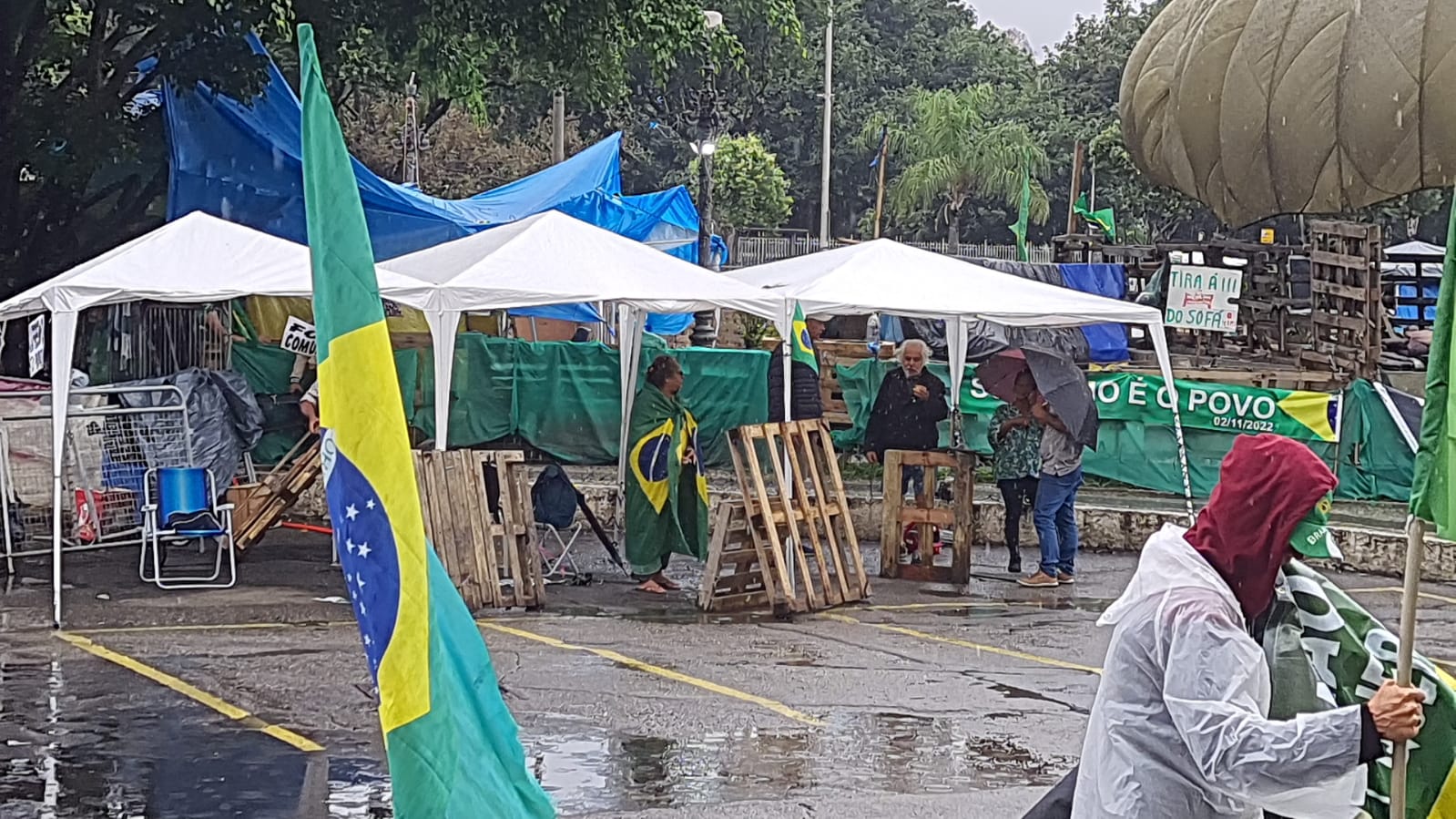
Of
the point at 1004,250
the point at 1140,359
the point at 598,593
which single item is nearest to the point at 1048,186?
the point at 1004,250

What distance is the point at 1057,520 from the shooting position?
14.6 metres

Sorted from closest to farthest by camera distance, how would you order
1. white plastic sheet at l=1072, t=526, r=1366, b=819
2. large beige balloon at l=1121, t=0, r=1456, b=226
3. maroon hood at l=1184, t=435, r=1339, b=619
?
white plastic sheet at l=1072, t=526, r=1366, b=819
maroon hood at l=1184, t=435, r=1339, b=619
large beige balloon at l=1121, t=0, r=1456, b=226

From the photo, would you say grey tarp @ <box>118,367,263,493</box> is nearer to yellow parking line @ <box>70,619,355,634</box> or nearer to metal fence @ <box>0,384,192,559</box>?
metal fence @ <box>0,384,192,559</box>

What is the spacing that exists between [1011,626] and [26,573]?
24.7 ft

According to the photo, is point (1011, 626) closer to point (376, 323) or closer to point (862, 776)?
point (862, 776)

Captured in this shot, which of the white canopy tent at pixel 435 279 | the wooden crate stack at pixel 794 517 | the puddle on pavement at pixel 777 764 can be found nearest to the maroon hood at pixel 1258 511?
the puddle on pavement at pixel 777 764

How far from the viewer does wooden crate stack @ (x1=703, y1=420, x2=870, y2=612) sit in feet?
41.6

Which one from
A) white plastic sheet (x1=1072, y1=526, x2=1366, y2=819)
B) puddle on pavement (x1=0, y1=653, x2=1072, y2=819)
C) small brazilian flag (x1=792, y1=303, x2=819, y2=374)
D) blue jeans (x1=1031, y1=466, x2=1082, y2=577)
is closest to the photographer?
white plastic sheet (x1=1072, y1=526, x2=1366, y2=819)

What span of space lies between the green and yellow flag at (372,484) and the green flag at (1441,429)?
96.5 inches

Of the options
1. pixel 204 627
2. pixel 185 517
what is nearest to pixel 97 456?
pixel 185 517

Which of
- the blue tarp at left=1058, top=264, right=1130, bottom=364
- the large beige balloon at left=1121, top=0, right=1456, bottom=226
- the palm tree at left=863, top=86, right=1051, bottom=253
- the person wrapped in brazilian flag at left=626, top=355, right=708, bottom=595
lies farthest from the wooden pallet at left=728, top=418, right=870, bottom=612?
the palm tree at left=863, top=86, right=1051, bottom=253

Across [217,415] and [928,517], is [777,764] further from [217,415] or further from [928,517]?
[217,415]

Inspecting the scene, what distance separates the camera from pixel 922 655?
37.4 ft

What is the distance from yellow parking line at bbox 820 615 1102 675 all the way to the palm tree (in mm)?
46982
